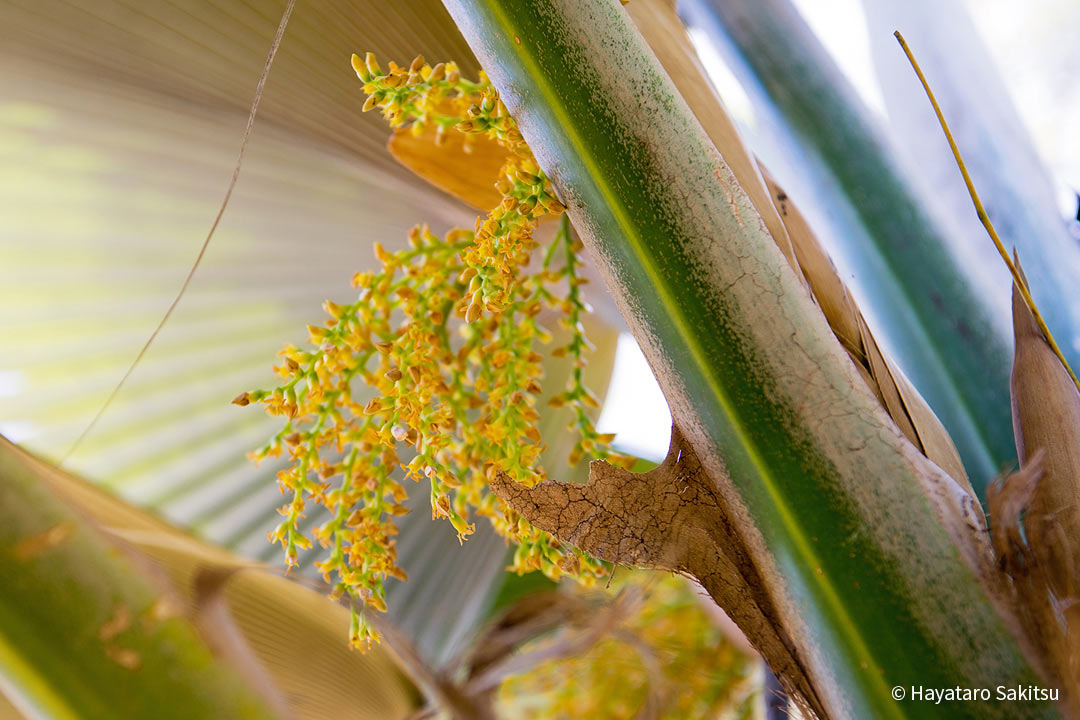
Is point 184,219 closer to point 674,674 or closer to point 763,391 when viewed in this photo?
point 763,391

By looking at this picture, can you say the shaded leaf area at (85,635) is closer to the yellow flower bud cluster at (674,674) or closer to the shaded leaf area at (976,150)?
the shaded leaf area at (976,150)

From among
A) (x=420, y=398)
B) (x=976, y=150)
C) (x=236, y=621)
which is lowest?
(x=236, y=621)

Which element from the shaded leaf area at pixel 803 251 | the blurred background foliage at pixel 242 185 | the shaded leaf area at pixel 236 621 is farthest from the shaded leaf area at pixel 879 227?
the shaded leaf area at pixel 236 621

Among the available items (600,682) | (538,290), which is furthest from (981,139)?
(600,682)

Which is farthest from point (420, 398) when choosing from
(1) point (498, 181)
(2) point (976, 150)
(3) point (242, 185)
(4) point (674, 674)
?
(4) point (674, 674)

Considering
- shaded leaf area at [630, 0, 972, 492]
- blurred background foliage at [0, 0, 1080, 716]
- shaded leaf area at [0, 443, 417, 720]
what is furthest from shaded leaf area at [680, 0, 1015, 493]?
shaded leaf area at [0, 443, 417, 720]

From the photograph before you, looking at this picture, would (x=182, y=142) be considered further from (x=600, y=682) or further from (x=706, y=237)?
(x=600, y=682)

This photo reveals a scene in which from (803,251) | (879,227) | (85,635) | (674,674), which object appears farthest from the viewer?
(674,674)
